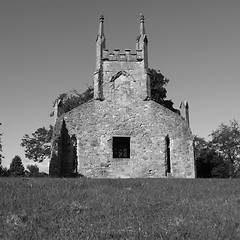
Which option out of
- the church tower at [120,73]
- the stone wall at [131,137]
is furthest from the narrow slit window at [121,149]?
the church tower at [120,73]

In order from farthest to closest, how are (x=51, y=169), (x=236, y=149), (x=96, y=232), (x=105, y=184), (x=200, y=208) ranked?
1. (x=236, y=149)
2. (x=51, y=169)
3. (x=105, y=184)
4. (x=200, y=208)
5. (x=96, y=232)

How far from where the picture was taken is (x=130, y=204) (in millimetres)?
11719

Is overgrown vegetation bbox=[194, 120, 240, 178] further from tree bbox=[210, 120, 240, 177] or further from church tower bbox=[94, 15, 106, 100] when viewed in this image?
church tower bbox=[94, 15, 106, 100]

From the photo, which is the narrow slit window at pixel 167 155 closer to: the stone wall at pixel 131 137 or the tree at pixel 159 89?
the stone wall at pixel 131 137

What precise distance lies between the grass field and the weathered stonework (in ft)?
41.0

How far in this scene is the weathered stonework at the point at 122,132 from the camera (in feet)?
90.8

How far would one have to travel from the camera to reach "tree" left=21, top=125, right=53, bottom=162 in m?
50.8

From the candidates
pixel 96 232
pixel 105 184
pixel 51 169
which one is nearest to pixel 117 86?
pixel 51 169

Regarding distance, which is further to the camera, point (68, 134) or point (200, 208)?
point (68, 134)

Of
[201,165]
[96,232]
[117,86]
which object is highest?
[117,86]

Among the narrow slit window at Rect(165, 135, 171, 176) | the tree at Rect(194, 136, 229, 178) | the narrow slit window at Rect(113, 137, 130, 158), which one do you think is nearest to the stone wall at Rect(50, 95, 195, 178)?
the narrow slit window at Rect(165, 135, 171, 176)

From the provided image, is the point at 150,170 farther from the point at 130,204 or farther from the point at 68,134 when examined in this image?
the point at 130,204

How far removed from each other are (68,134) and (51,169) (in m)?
3.07

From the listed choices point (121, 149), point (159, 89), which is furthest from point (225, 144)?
point (121, 149)
